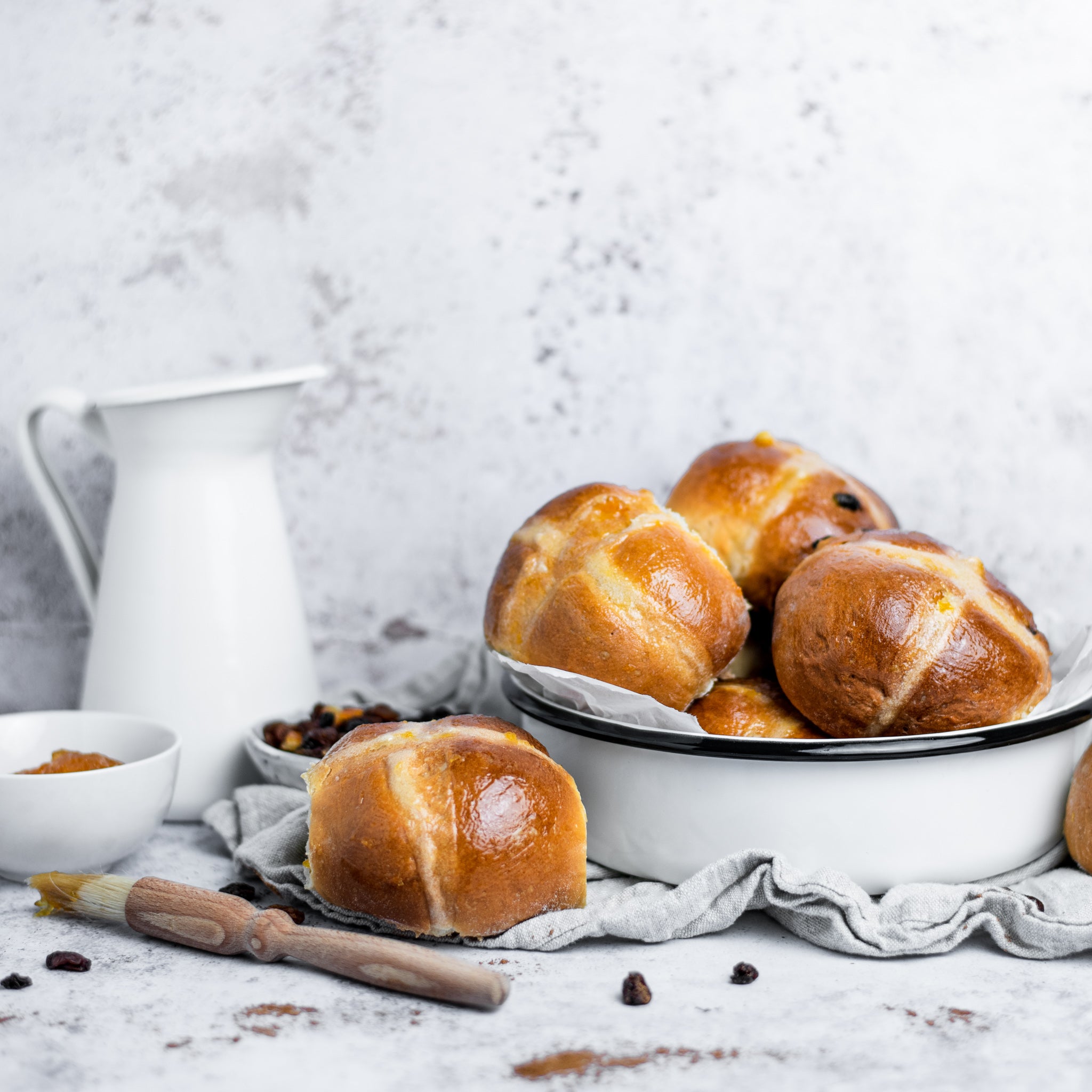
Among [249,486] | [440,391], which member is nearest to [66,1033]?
[249,486]

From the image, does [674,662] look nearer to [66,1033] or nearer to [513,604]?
[513,604]

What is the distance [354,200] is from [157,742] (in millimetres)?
861

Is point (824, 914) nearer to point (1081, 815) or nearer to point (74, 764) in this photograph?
point (1081, 815)

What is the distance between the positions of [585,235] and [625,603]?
2.44 ft

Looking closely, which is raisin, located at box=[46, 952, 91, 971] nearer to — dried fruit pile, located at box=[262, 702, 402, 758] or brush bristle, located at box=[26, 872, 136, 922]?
brush bristle, located at box=[26, 872, 136, 922]

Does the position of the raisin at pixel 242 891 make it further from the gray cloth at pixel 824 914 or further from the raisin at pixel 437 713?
the raisin at pixel 437 713

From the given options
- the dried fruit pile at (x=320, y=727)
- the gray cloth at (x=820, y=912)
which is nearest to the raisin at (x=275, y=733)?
the dried fruit pile at (x=320, y=727)

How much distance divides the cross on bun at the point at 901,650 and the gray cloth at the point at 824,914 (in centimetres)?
17

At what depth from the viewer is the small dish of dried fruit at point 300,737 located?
1425 mm

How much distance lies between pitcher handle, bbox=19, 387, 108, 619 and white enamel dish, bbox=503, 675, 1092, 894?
0.76 m

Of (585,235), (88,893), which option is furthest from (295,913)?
(585,235)

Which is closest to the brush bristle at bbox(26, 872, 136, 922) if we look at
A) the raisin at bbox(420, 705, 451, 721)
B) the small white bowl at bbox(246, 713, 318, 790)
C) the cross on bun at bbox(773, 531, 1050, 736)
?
the small white bowl at bbox(246, 713, 318, 790)

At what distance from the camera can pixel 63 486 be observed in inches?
66.1

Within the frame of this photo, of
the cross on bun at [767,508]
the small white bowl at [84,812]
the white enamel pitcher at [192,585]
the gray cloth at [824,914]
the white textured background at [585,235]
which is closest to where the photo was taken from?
the gray cloth at [824,914]
